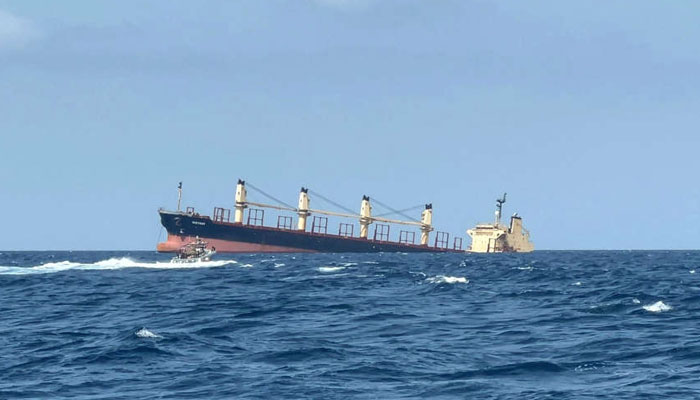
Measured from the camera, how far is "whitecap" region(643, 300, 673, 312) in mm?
37531

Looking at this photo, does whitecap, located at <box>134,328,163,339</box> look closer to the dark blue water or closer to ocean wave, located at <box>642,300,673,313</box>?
the dark blue water

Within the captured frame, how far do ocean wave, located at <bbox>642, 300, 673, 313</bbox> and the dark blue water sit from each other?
0.53 ft

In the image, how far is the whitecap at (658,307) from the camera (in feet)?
123

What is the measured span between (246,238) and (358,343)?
126m

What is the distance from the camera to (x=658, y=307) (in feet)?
125

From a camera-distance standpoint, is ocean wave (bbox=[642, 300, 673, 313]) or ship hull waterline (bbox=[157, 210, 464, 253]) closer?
ocean wave (bbox=[642, 300, 673, 313])

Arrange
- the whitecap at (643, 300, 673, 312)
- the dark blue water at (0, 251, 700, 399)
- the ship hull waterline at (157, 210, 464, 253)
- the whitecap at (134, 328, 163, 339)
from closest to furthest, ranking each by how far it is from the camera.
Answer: the dark blue water at (0, 251, 700, 399), the whitecap at (134, 328, 163, 339), the whitecap at (643, 300, 673, 312), the ship hull waterline at (157, 210, 464, 253)

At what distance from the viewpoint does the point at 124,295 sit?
52875mm

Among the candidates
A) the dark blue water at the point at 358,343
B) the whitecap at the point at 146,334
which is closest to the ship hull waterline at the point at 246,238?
the dark blue water at the point at 358,343

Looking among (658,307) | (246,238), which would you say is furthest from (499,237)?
(658,307)

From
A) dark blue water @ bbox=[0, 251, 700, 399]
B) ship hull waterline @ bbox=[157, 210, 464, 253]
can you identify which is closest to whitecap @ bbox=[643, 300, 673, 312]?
dark blue water @ bbox=[0, 251, 700, 399]

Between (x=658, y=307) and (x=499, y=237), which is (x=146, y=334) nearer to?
(x=658, y=307)

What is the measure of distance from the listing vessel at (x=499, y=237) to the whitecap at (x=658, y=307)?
454 feet

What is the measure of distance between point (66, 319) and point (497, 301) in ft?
66.6
